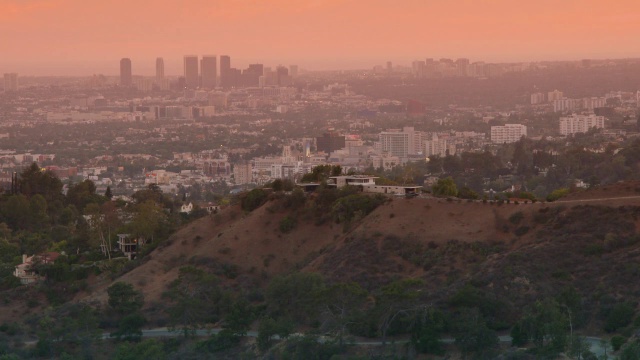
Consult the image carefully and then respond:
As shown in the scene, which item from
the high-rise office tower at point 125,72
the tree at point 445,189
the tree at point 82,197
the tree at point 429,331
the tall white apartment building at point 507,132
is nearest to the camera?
the tree at point 429,331

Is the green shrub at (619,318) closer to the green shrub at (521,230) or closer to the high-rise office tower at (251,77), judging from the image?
the green shrub at (521,230)

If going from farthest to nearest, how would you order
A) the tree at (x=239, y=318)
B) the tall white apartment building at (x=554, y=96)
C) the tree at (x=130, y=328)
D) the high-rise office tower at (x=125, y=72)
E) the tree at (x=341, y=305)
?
1. the high-rise office tower at (x=125, y=72)
2. the tall white apartment building at (x=554, y=96)
3. the tree at (x=130, y=328)
4. the tree at (x=239, y=318)
5. the tree at (x=341, y=305)

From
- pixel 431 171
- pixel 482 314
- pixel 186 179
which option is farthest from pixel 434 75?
pixel 482 314

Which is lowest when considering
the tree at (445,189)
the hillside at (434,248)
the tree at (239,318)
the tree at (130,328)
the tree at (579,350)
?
the tree at (130,328)

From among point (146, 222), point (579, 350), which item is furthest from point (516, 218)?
point (146, 222)

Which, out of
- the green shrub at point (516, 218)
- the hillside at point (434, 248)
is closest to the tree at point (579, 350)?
the hillside at point (434, 248)

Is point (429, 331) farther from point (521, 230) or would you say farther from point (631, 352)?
point (521, 230)
